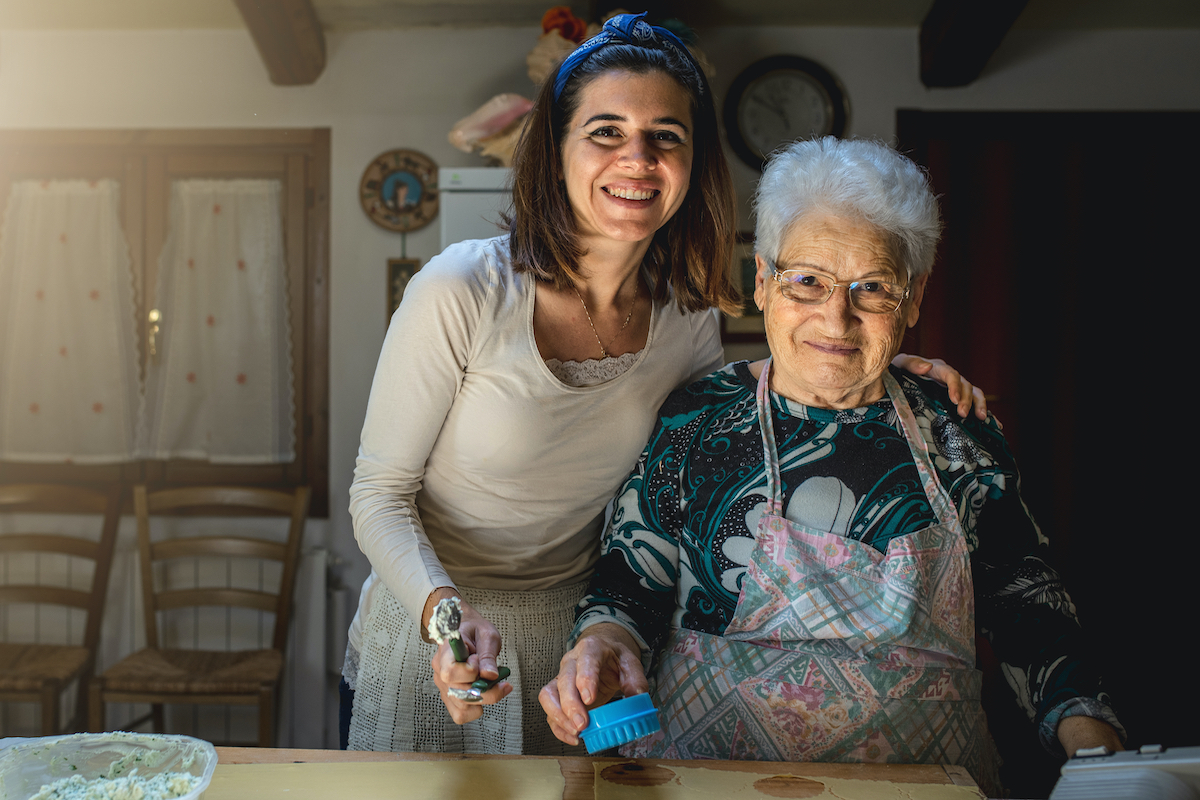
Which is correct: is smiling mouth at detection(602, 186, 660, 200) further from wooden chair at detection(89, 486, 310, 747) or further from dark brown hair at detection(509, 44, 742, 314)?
wooden chair at detection(89, 486, 310, 747)

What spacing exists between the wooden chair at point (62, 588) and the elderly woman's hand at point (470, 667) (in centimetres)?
267

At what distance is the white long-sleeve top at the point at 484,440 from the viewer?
3.99 feet

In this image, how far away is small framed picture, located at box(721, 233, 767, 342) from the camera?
339cm

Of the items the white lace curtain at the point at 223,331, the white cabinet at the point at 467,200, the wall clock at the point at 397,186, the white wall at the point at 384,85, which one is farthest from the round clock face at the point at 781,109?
the white lace curtain at the point at 223,331

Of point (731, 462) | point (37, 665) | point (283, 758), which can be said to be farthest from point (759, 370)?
point (37, 665)

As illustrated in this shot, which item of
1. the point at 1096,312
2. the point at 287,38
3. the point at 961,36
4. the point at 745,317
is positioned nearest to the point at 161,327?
the point at 287,38

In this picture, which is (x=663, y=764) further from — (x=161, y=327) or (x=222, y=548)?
(x=161, y=327)

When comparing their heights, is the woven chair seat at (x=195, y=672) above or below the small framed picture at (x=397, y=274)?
below

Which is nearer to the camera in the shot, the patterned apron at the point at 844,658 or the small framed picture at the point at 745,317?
the patterned apron at the point at 844,658

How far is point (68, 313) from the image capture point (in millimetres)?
3459

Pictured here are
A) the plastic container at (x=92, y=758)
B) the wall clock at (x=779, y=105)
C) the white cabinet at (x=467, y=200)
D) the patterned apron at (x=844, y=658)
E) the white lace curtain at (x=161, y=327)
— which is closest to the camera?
the plastic container at (x=92, y=758)

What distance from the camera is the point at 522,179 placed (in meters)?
1.33

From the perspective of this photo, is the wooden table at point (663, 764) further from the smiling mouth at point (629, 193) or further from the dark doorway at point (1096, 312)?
A: the dark doorway at point (1096, 312)

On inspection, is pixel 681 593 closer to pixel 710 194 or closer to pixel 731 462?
pixel 731 462
